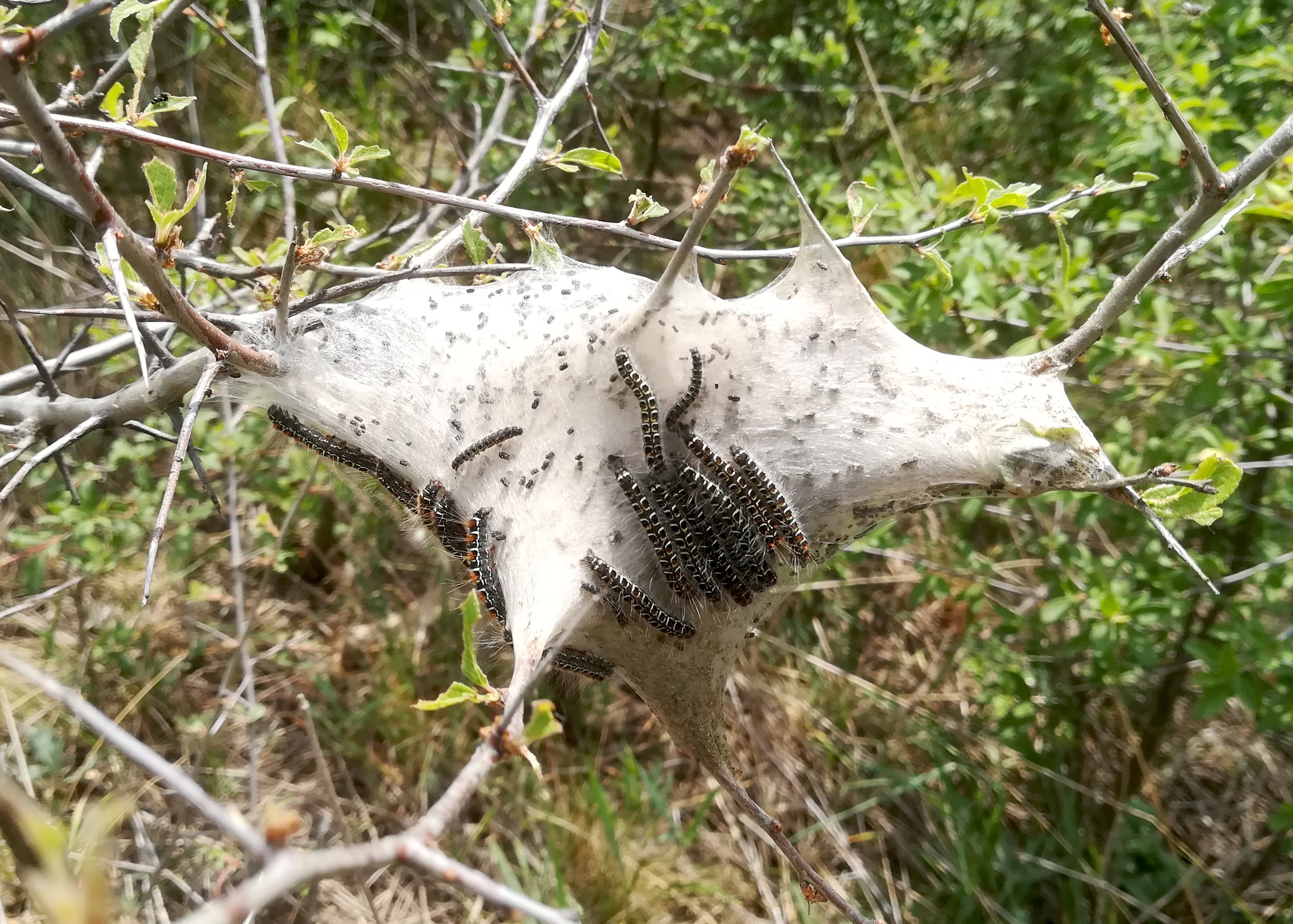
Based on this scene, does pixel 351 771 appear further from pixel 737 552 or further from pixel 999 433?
pixel 999 433

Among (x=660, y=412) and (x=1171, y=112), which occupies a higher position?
(x=1171, y=112)

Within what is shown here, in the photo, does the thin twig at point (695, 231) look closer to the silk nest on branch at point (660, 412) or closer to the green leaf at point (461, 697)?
the silk nest on branch at point (660, 412)

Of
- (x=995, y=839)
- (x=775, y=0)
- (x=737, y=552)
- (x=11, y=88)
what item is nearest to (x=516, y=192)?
(x=775, y=0)

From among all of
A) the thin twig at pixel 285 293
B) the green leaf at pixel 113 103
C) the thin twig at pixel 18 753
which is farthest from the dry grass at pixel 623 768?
the green leaf at pixel 113 103

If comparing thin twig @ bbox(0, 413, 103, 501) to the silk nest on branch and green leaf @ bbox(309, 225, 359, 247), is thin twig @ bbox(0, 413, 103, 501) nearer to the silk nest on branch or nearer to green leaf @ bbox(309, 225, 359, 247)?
the silk nest on branch

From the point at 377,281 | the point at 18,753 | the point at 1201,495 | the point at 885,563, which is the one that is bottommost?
the point at 885,563

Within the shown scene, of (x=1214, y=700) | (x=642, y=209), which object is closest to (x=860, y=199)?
(x=642, y=209)

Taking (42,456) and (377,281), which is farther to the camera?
(42,456)

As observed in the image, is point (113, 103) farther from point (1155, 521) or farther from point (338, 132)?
point (1155, 521)

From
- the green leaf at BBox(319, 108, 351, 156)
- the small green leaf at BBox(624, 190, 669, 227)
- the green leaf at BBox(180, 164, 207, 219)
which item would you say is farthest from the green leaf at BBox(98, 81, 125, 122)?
the small green leaf at BBox(624, 190, 669, 227)
